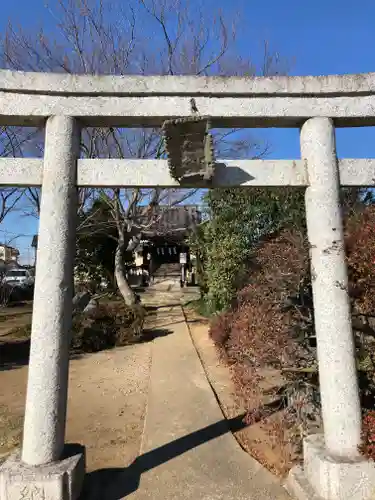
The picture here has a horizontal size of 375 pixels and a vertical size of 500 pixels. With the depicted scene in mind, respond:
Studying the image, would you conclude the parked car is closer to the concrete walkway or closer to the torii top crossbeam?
the concrete walkway

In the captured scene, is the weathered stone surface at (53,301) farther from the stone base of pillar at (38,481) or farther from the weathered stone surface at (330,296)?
the weathered stone surface at (330,296)

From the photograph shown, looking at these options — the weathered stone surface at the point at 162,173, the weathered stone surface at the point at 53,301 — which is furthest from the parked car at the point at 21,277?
the weathered stone surface at the point at 53,301

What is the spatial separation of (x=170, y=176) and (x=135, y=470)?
122 inches

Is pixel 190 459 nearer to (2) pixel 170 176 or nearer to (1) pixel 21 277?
(2) pixel 170 176

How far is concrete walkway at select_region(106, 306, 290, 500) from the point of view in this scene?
11.1 ft

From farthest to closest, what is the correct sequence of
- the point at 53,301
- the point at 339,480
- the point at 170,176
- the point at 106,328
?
the point at 106,328, the point at 170,176, the point at 53,301, the point at 339,480

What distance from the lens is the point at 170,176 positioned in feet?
11.5

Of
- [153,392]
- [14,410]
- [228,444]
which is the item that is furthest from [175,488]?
[14,410]

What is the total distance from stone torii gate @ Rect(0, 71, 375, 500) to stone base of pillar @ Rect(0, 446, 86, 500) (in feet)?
0.07

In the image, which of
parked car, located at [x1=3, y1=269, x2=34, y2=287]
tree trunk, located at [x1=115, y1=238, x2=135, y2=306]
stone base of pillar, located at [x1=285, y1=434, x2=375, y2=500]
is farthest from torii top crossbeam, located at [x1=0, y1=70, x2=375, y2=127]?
parked car, located at [x1=3, y1=269, x2=34, y2=287]

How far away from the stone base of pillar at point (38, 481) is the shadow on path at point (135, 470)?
364 mm

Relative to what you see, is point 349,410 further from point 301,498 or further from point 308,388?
point 308,388

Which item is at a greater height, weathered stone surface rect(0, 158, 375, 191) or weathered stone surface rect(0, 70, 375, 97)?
weathered stone surface rect(0, 70, 375, 97)

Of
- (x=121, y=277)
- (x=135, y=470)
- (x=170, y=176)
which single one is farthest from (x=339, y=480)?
(x=121, y=277)
